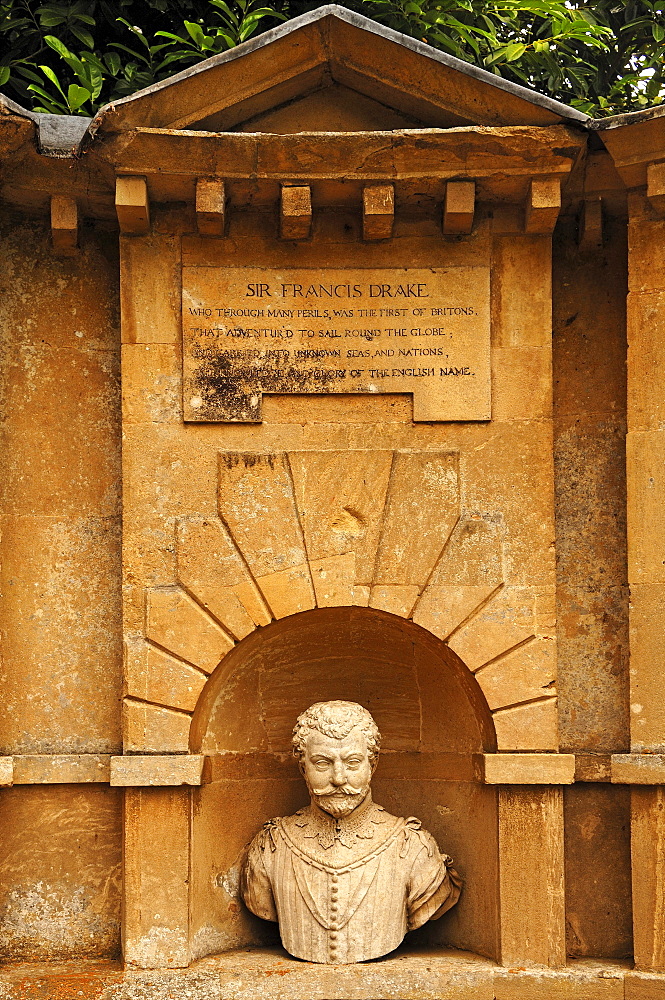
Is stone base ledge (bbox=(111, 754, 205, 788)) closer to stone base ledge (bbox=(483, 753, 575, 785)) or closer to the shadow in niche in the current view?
the shadow in niche

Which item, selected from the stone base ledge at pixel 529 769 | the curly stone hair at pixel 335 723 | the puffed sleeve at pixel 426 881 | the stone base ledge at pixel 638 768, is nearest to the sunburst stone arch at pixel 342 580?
the stone base ledge at pixel 529 769

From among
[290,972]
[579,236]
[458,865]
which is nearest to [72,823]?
[290,972]

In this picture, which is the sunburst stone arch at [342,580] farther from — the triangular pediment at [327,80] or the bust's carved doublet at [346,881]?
the triangular pediment at [327,80]

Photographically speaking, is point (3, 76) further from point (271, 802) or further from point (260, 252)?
point (271, 802)

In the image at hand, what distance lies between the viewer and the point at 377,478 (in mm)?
5680

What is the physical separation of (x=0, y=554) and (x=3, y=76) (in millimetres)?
2618

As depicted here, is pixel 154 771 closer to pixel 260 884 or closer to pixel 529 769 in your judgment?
pixel 260 884

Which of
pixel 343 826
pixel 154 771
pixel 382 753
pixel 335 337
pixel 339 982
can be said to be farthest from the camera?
pixel 382 753

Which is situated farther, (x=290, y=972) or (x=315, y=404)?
(x=315, y=404)

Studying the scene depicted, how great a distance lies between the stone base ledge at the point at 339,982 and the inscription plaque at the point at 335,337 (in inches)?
98.3

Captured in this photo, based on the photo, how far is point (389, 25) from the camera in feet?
21.6

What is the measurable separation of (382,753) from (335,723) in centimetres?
65

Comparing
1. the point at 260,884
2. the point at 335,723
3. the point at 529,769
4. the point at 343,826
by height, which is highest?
the point at 335,723

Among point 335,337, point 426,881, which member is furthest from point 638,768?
point 335,337
